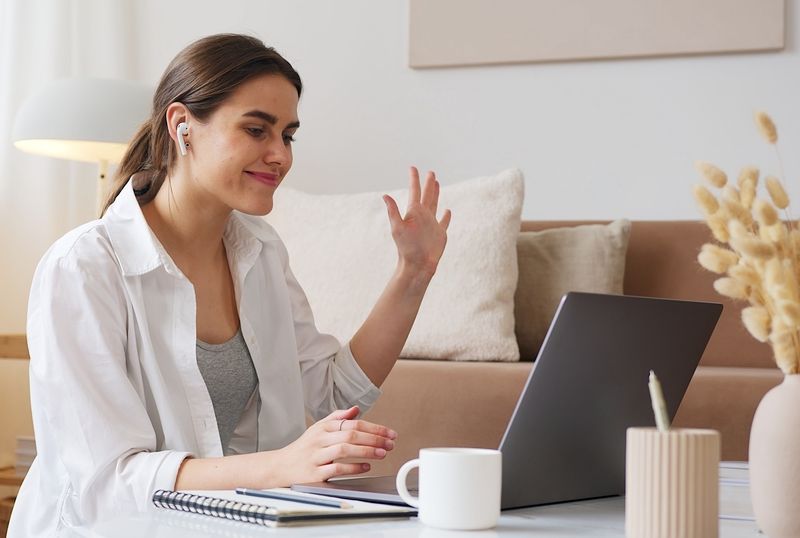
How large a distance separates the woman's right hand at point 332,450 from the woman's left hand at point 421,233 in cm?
58

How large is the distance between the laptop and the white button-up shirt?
11.5 inches

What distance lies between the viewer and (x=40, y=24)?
332 cm

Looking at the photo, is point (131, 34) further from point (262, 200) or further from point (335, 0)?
point (262, 200)

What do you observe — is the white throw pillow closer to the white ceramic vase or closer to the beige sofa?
the beige sofa

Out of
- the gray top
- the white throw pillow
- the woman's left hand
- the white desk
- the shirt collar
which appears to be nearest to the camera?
the white desk

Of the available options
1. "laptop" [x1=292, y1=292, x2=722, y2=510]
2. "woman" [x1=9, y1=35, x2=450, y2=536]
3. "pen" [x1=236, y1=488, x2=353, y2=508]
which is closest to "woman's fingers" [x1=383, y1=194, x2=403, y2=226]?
"woman" [x1=9, y1=35, x2=450, y2=536]

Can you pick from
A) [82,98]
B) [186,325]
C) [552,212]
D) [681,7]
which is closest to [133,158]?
[186,325]

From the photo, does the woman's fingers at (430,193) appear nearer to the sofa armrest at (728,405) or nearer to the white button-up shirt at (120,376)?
the white button-up shirt at (120,376)

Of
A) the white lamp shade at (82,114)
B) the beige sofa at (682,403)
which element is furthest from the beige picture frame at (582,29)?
the white lamp shade at (82,114)

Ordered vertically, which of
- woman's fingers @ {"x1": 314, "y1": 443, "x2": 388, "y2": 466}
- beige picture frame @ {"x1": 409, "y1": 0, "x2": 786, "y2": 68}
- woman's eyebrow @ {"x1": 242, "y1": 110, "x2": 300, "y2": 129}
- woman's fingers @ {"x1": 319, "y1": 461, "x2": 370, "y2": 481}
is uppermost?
beige picture frame @ {"x1": 409, "y1": 0, "x2": 786, "y2": 68}

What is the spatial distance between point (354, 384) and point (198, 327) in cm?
29

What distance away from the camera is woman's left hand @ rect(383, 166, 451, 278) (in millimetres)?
1613

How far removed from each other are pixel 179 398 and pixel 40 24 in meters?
2.33

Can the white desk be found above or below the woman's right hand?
below
